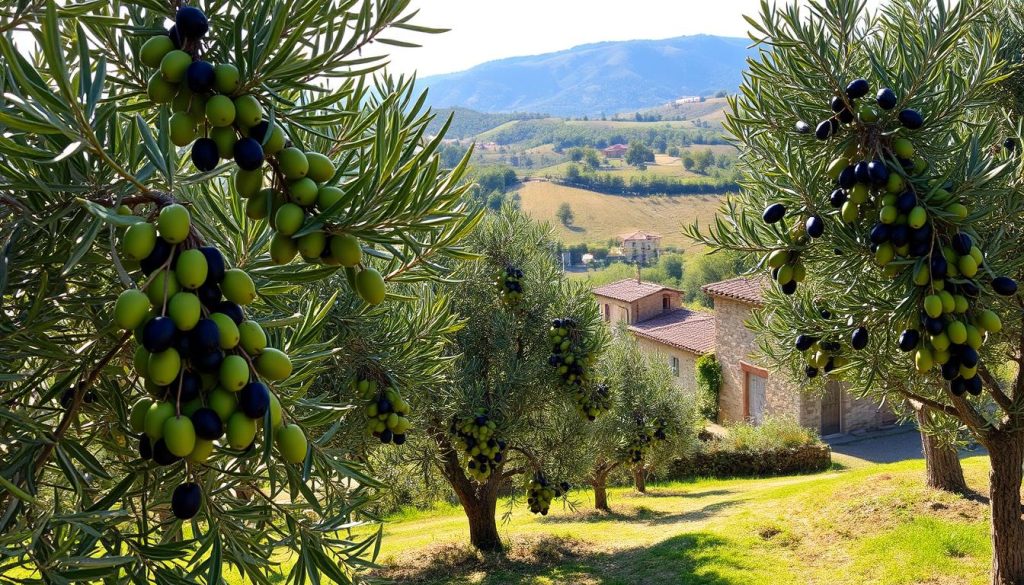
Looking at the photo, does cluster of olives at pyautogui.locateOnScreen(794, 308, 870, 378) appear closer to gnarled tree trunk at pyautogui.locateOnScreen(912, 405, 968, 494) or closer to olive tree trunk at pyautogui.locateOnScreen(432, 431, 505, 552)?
gnarled tree trunk at pyautogui.locateOnScreen(912, 405, 968, 494)

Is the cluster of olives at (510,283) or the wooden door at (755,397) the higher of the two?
the cluster of olives at (510,283)

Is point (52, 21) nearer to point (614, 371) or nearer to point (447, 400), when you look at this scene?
point (447, 400)

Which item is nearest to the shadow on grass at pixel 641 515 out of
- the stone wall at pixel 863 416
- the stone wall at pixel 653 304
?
the stone wall at pixel 863 416

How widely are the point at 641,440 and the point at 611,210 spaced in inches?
3585

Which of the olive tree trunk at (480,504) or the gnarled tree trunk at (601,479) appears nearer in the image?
the olive tree trunk at (480,504)

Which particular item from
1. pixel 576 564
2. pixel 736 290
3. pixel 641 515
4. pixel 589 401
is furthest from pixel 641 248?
pixel 589 401

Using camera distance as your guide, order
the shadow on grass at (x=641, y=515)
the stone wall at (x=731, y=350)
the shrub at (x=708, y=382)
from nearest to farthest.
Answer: the shadow on grass at (x=641, y=515) → the stone wall at (x=731, y=350) → the shrub at (x=708, y=382)

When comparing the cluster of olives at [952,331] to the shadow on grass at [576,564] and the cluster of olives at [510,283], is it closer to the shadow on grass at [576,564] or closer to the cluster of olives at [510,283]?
the cluster of olives at [510,283]

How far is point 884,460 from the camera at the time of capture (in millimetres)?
22562

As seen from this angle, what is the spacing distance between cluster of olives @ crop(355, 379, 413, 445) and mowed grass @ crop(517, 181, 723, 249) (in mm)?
89186

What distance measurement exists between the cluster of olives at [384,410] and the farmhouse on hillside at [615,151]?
469 feet

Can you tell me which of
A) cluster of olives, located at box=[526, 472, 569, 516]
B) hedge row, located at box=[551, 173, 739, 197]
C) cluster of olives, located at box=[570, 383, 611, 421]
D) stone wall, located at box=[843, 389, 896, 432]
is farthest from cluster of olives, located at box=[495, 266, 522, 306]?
hedge row, located at box=[551, 173, 739, 197]

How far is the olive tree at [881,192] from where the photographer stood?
122 inches

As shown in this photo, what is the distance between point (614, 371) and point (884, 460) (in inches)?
411
